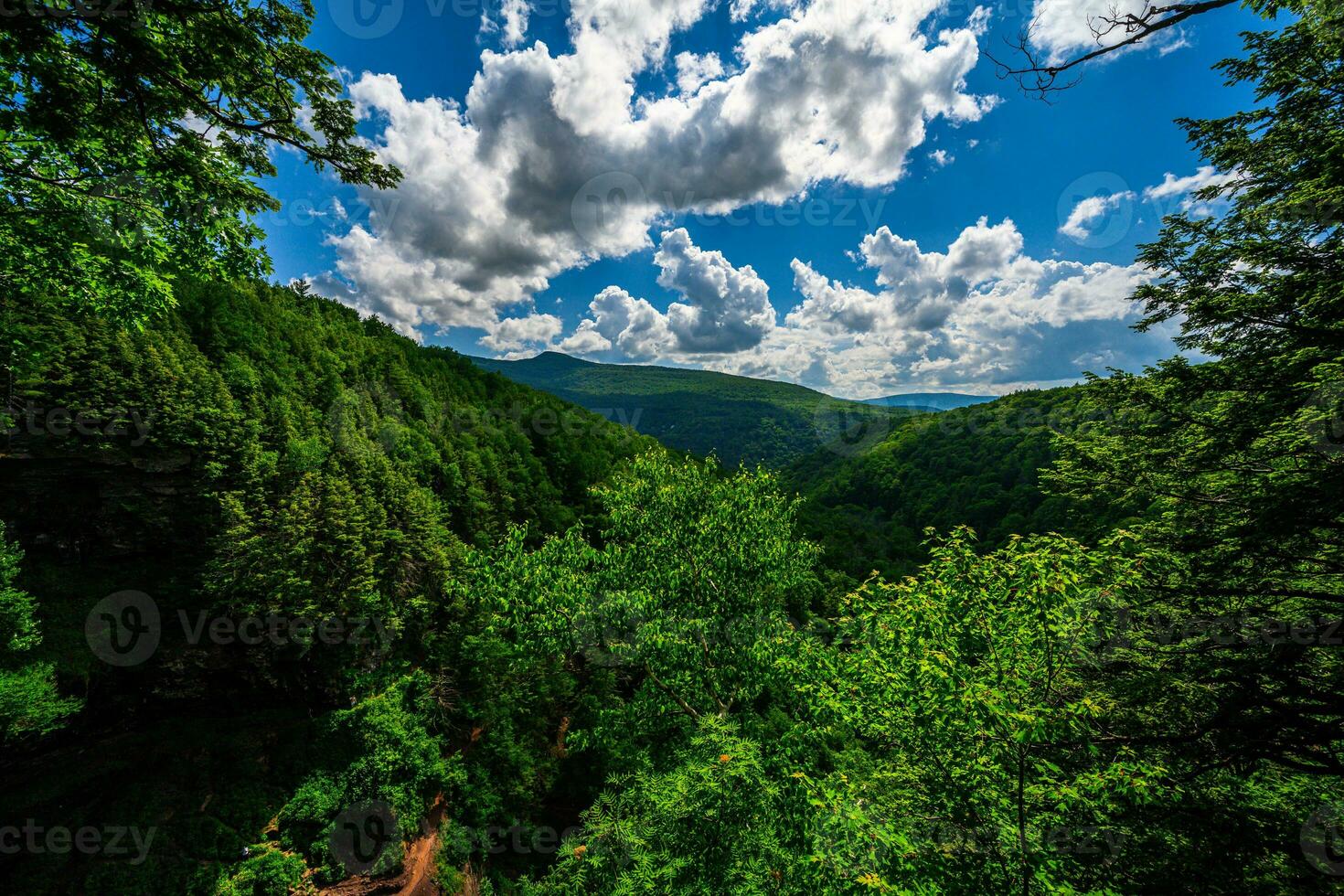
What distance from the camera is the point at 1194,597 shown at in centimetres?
702

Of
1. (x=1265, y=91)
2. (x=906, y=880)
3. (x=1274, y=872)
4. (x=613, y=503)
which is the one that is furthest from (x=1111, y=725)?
(x=613, y=503)

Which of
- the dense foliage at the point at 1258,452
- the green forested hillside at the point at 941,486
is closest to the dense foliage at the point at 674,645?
the dense foliage at the point at 1258,452

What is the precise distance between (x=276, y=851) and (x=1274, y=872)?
25295mm

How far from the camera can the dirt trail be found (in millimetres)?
15211

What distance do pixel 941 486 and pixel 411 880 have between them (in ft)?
321

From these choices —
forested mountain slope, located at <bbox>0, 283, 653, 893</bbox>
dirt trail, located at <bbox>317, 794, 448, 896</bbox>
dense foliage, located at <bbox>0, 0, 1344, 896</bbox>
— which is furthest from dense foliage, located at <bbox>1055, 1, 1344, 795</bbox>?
dirt trail, located at <bbox>317, 794, 448, 896</bbox>

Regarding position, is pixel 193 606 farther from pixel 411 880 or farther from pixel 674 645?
pixel 674 645

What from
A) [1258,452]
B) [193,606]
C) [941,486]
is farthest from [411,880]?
[941,486]

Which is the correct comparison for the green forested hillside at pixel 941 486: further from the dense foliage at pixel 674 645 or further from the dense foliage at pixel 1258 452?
the dense foliage at pixel 1258 452

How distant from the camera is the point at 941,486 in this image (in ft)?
290

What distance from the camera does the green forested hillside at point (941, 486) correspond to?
62156 mm

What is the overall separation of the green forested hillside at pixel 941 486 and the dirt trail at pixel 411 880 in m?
42.6

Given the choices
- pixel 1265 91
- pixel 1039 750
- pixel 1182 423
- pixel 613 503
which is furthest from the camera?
pixel 613 503

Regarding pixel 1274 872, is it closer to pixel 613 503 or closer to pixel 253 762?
pixel 613 503
